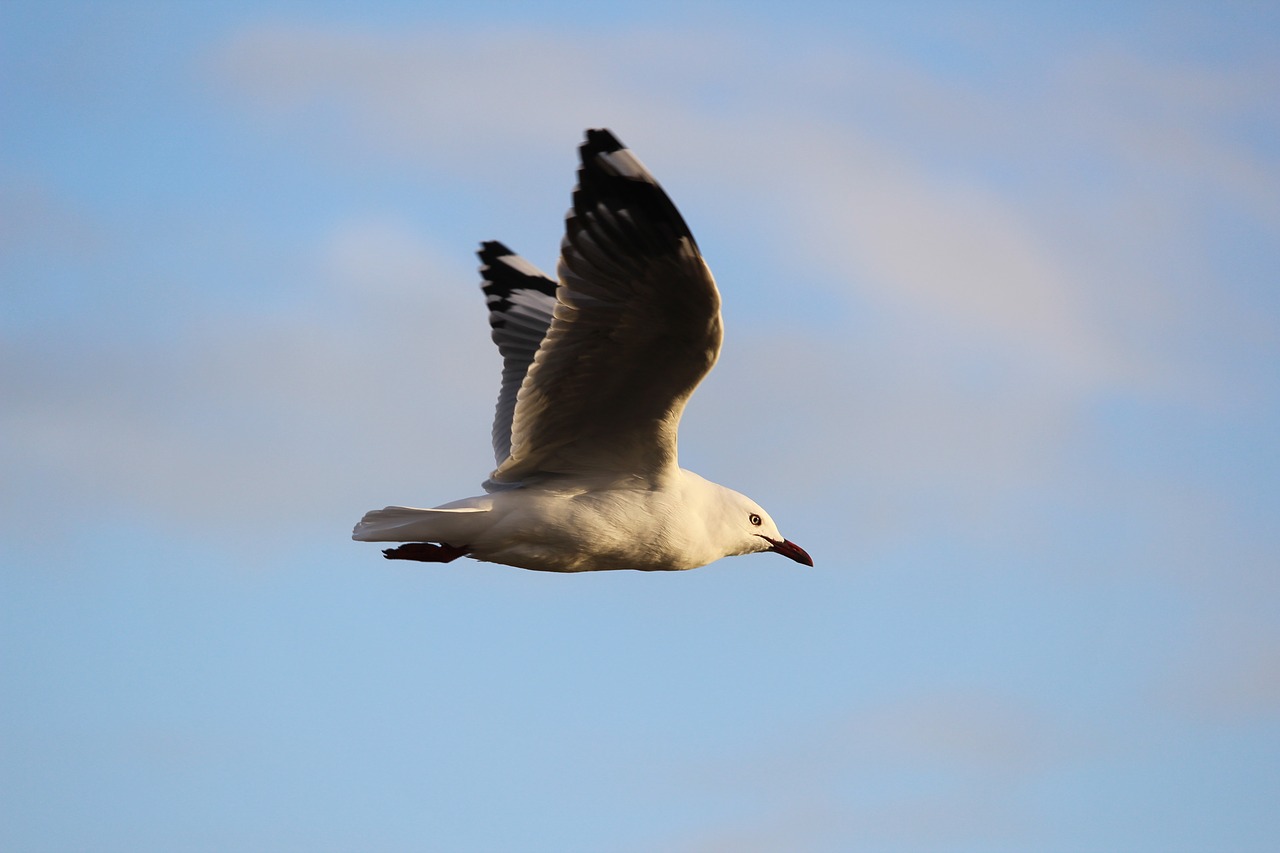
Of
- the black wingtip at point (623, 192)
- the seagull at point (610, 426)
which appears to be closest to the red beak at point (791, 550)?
the seagull at point (610, 426)

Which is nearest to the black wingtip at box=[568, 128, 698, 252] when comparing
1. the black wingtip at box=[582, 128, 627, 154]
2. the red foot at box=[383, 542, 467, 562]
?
the black wingtip at box=[582, 128, 627, 154]

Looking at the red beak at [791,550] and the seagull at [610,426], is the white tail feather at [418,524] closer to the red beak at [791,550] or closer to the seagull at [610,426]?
the seagull at [610,426]

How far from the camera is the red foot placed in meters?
10.4

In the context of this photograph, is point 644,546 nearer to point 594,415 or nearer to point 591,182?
point 594,415

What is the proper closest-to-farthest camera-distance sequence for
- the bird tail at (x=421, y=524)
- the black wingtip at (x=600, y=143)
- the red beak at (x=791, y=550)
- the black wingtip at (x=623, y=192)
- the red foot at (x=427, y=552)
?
the black wingtip at (x=623, y=192) → the black wingtip at (x=600, y=143) → the bird tail at (x=421, y=524) → the red foot at (x=427, y=552) → the red beak at (x=791, y=550)

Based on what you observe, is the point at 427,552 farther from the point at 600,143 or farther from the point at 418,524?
the point at 600,143

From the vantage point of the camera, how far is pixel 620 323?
9.25m

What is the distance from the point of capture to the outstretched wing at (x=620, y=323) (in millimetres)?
8961

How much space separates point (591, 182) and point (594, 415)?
1.63 meters

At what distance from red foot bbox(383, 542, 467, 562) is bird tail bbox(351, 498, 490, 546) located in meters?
0.13

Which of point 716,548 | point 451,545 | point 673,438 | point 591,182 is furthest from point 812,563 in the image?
point 591,182

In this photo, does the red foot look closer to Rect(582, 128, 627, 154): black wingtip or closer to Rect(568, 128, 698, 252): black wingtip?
Rect(568, 128, 698, 252): black wingtip

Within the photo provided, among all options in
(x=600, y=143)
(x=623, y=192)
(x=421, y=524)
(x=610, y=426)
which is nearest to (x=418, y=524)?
(x=421, y=524)

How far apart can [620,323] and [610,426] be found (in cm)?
105
